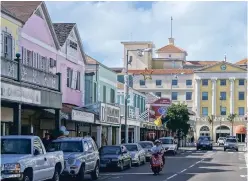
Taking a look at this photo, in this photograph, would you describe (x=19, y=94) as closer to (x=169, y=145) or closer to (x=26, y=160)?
(x=26, y=160)

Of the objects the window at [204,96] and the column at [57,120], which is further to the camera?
the window at [204,96]

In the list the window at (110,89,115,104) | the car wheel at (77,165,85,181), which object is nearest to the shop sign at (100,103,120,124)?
the window at (110,89,115,104)

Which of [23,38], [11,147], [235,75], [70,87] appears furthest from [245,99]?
[11,147]

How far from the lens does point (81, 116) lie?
34.1 meters

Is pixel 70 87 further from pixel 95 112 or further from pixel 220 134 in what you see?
pixel 220 134

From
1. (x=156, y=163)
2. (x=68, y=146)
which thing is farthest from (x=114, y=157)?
(x=68, y=146)

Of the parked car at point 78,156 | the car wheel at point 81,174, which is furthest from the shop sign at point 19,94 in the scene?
the car wheel at point 81,174

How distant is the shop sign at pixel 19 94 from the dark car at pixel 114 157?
18.9ft

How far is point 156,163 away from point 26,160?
11.2 meters

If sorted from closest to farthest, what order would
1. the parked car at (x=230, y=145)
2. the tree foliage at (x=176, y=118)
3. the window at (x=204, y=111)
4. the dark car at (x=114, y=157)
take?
1. the dark car at (x=114, y=157)
2. the parked car at (x=230, y=145)
3. the tree foliage at (x=176, y=118)
4. the window at (x=204, y=111)

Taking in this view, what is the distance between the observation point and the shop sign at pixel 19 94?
22219 mm

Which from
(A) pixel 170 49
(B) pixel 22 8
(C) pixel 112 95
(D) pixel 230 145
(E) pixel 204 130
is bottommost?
(D) pixel 230 145

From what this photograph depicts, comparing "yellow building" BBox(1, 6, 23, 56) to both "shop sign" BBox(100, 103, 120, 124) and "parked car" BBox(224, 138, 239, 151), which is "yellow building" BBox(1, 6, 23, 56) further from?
"parked car" BBox(224, 138, 239, 151)

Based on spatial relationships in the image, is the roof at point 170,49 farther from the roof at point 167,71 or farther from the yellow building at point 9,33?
the yellow building at point 9,33
